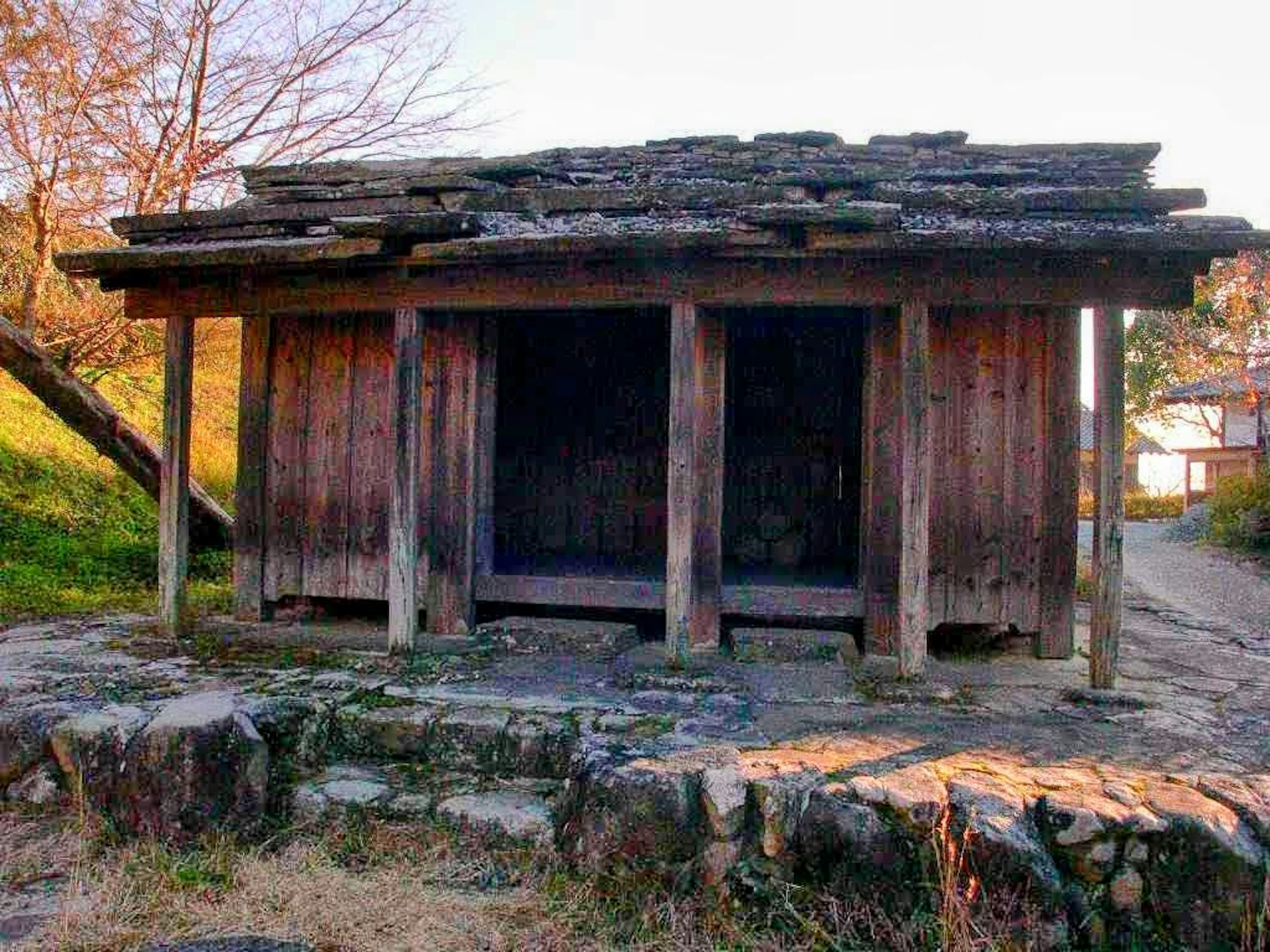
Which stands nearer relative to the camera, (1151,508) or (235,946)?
(235,946)

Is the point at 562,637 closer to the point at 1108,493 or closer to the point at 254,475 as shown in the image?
the point at 254,475

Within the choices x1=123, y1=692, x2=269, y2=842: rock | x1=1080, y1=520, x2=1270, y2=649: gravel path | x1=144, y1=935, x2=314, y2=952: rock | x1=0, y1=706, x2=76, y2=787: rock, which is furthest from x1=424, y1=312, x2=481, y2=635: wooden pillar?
x1=1080, y1=520, x2=1270, y2=649: gravel path

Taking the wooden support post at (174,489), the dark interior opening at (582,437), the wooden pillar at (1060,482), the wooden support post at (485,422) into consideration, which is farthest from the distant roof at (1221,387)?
the wooden support post at (174,489)

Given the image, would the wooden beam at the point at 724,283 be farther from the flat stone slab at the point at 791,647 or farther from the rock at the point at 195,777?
the rock at the point at 195,777

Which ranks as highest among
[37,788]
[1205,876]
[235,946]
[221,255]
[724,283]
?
[221,255]

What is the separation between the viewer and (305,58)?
40.1 ft

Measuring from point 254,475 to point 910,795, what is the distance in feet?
16.7

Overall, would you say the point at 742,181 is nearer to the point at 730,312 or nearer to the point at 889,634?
the point at 730,312

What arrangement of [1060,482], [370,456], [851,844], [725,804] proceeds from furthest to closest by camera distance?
[370,456] < [1060,482] < [725,804] < [851,844]

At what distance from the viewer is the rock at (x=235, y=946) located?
3.16 m

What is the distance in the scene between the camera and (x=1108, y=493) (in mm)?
4871

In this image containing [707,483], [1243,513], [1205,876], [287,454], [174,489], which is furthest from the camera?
[1243,513]

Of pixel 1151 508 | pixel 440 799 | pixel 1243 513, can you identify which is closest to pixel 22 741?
pixel 440 799

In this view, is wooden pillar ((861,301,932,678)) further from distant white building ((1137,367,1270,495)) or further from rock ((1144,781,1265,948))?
distant white building ((1137,367,1270,495))
